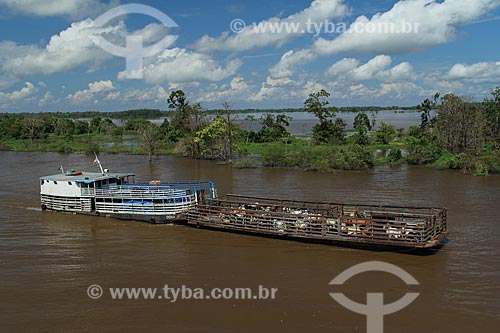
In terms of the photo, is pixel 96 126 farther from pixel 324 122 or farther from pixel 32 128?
pixel 324 122

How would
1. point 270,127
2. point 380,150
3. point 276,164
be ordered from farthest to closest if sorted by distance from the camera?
point 270,127 → point 380,150 → point 276,164

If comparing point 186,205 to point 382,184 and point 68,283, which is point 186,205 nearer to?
point 68,283

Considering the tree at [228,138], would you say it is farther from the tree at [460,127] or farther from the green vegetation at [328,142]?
the tree at [460,127]

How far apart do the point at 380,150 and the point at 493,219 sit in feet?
111

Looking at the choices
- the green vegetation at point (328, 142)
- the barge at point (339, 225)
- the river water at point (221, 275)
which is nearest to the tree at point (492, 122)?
the green vegetation at point (328, 142)

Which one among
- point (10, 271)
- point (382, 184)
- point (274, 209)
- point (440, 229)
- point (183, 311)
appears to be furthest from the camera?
point (382, 184)

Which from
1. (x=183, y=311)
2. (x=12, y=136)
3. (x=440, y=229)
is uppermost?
(x=12, y=136)

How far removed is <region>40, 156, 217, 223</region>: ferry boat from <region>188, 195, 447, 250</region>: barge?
123cm

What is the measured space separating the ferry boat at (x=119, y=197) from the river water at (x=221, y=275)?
0.55 m

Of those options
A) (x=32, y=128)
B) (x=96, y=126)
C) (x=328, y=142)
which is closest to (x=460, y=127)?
(x=328, y=142)

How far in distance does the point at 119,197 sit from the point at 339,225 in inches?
425

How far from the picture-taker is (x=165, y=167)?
143 feet

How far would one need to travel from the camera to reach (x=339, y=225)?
1670 centimetres

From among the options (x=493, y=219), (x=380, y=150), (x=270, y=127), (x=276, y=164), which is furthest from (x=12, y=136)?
(x=493, y=219)
